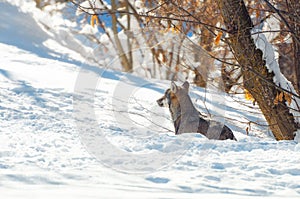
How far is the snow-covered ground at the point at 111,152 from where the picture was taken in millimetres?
2752

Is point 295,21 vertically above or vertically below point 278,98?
above

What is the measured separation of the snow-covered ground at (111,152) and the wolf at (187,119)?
241 mm

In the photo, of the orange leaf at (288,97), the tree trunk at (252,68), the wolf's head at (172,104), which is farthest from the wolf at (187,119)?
the orange leaf at (288,97)

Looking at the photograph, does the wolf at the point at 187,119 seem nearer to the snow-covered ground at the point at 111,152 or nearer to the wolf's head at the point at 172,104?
the wolf's head at the point at 172,104

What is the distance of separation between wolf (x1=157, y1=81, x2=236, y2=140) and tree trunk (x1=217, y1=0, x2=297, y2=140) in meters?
0.55

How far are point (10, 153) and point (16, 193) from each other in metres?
1.21

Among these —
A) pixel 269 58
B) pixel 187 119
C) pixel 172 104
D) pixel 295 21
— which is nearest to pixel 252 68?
pixel 269 58

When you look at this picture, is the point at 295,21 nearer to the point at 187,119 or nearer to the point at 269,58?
the point at 269,58

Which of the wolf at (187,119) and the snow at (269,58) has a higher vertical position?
the snow at (269,58)

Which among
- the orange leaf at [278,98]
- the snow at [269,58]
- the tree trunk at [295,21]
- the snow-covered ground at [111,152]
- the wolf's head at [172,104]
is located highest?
the tree trunk at [295,21]

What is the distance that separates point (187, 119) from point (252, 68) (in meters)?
1.07

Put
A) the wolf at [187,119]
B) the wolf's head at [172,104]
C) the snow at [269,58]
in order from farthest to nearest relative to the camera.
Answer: the wolf's head at [172,104]
the wolf at [187,119]
the snow at [269,58]

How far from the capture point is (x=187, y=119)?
18.1 feet

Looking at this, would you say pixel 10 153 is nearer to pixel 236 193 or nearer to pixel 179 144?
pixel 179 144
